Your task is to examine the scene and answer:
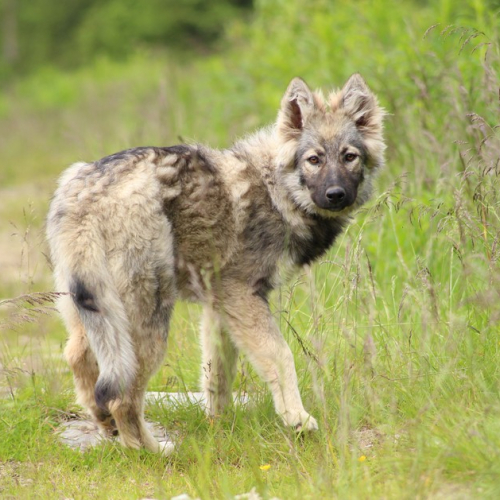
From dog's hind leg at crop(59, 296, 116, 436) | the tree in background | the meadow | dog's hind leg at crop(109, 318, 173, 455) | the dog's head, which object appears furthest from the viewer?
the tree in background

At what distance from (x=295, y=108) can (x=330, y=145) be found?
342 mm

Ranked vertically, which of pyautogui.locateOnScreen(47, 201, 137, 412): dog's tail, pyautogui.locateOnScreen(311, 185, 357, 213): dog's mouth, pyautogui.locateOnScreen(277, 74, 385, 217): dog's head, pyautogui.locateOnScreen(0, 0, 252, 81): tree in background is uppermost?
pyautogui.locateOnScreen(0, 0, 252, 81): tree in background

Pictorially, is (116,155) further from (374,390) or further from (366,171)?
(374,390)

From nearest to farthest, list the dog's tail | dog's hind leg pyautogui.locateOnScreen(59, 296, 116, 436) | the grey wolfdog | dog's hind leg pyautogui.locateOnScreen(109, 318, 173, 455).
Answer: the dog's tail
the grey wolfdog
dog's hind leg pyautogui.locateOnScreen(109, 318, 173, 455)
dog's hind leg pyautogui.locateOnScreen(59, 296, 116, 436)

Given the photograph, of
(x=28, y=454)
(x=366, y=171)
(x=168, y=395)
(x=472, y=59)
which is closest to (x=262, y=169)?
(x=366, y=171)

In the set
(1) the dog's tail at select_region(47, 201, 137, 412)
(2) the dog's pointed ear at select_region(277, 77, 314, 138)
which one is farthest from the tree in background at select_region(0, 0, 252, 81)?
(1) the dog's tail at select_region(47, 201, 137, 412)

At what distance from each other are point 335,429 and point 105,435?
1.34m

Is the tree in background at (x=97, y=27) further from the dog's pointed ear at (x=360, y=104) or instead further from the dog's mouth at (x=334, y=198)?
the dog's mouth at (x=334, y=198)

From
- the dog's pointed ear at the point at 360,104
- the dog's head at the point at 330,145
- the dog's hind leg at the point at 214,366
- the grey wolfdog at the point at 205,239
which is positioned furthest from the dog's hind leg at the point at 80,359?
the dog's pointed ear at the point at 360,104

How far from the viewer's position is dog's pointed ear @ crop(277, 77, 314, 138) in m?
4.28

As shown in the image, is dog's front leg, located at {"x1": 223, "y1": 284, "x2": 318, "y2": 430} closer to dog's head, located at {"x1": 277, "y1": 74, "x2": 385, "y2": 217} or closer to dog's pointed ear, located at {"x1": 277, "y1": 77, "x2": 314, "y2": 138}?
dog's head, located at {"x1": 277, "y1": 74, "x2": 385, "y2": 217}

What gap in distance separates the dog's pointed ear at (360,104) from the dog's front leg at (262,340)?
121cm

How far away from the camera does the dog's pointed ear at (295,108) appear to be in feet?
14.0

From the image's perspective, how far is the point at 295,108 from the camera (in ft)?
14.3
